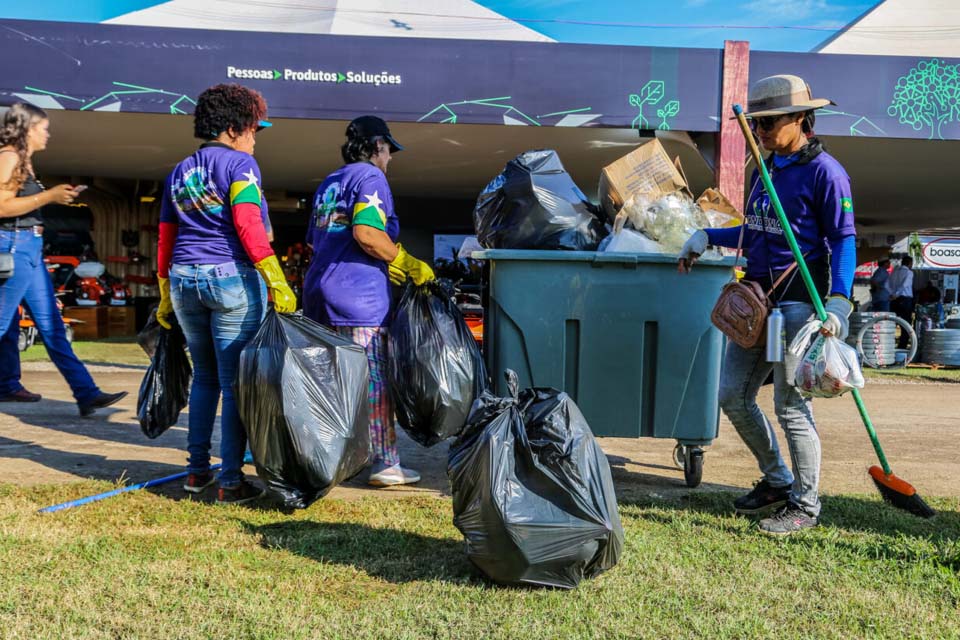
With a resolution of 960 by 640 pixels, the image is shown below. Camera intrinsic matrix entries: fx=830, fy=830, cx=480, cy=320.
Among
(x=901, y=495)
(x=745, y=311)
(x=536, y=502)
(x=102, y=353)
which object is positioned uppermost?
(x=745, y=311)

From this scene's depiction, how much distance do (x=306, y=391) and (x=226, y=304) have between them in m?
0.54

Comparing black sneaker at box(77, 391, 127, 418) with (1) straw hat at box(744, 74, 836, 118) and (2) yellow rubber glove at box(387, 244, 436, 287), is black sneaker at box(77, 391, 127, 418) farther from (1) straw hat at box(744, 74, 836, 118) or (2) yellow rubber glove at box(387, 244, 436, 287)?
(1) straw hat at box(744, 74, 836, 118)

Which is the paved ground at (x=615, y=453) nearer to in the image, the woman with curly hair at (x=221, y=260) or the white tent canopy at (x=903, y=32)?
the woman with curly hair at (x=221, y=260)

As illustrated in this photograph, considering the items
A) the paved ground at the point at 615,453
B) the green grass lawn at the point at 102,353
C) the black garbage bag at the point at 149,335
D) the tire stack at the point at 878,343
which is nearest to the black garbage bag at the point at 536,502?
the paved ground at the point at 615,453

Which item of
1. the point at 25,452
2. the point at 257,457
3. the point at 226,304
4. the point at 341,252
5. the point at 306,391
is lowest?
the point at 25,452

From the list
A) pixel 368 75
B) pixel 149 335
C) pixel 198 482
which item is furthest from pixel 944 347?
pixel 198 482

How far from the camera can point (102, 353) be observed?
9.54m

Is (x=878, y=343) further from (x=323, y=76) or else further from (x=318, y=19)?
(x=318, y=19)

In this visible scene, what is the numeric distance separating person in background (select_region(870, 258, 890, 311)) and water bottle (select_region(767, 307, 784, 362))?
1138cm

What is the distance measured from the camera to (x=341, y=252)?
141 inches

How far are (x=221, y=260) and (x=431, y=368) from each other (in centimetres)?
96

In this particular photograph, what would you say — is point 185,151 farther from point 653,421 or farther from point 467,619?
point 467,619

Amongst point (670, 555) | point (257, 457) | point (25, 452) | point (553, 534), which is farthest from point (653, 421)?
point (25, 452)

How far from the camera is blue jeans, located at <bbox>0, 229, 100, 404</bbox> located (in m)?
4.48
